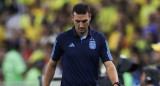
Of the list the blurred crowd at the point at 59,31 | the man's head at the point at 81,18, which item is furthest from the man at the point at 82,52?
the blurred crowd at the point at 59,31

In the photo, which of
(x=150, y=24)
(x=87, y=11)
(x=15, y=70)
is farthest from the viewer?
(x=15, y=70)

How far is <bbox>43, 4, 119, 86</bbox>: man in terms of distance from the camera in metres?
5.84

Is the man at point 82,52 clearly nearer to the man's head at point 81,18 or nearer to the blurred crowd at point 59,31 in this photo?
the man's head at point 81,18

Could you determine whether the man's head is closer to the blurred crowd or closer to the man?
the man

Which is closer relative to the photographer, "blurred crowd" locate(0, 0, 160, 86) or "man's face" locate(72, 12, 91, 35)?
"man's face" locate(72, 12, 91, 35)

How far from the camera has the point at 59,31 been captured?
460 inches

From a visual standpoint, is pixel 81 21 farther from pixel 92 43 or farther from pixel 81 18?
pixel 92 43

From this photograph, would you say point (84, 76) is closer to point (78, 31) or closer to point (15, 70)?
point (78, 31)

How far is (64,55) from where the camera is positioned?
5977mm

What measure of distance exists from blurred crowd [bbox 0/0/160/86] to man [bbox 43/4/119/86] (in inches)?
125

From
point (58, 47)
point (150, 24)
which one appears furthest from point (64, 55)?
point (150, 24)

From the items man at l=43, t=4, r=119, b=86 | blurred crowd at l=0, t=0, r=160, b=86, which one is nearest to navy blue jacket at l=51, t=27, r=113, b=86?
man at l=43, t=4, r=119, b=86

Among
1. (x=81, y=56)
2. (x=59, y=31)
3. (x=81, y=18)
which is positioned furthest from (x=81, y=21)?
(x=59, y=31)

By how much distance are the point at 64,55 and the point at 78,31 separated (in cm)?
35
